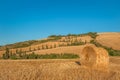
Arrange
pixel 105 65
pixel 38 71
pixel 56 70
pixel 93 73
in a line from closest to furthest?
pixel 38 71 < pixel 56 70 < pixel 93 73 < pixel 105 65

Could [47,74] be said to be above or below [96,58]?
below

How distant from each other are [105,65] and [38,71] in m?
6.46

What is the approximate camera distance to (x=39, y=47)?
54.6 metres

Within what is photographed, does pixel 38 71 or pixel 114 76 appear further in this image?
pixel 114 76

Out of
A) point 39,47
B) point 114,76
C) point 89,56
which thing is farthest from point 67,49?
point 114,76

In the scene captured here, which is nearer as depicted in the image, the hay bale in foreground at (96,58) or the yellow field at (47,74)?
the yellow field at (47,74)

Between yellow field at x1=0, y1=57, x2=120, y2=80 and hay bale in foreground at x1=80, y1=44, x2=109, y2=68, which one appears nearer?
yellow field at x1=0, y1=57, x2=120, y2=80

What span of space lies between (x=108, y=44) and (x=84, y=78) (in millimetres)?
40679

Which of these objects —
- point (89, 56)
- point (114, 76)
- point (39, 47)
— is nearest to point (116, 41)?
point (39, 47)

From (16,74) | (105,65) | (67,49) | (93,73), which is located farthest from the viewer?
(67,49)

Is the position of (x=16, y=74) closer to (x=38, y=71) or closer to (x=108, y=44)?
(x=38, y=71)

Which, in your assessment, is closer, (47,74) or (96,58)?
(47,74)

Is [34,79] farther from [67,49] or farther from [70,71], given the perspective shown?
[67,49]

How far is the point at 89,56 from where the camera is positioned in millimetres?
19594
